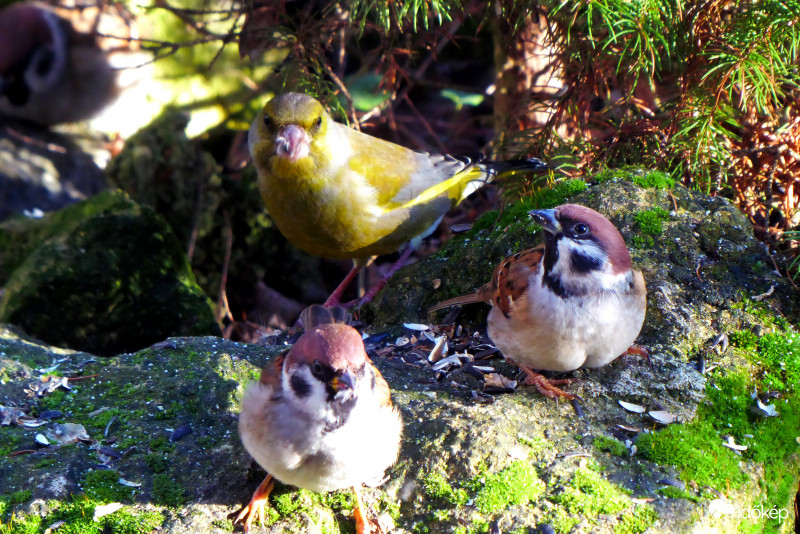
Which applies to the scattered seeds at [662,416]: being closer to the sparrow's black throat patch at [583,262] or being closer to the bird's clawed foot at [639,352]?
the bird's clawed foot at [639,352]

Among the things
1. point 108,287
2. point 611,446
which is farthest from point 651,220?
point 108,287

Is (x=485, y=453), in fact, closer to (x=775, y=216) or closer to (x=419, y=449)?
(x=419, y=449)

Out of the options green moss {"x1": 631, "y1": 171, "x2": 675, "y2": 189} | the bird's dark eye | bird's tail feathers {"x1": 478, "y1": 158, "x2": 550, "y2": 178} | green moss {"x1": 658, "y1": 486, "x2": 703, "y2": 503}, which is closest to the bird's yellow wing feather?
bird's tail feathers {"x1": 478, "y1": 158, "x2": 550, "y2": 178}

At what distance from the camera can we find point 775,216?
14.7 ft

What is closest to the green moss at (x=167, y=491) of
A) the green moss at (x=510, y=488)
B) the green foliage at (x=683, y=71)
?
the green moss at (x=510, y=488)

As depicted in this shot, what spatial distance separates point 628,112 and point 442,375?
225 centimetres

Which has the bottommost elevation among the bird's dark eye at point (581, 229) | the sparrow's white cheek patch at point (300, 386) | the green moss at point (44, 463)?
the green moss at point (44, 463)

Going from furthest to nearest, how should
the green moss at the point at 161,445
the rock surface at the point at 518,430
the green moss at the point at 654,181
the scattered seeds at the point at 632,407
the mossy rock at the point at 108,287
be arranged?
the mossy rock at the point at 108,287, the green moss at the point at 654,181, the scattered seeds at the point at 632,407, the green moss at the point at 161,445, the rock surface at the point at 518,430

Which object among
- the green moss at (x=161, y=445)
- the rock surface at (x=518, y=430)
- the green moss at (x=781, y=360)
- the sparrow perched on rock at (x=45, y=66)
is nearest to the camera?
the rock surface at (x=518, y=430)

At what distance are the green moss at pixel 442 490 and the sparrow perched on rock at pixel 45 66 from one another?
6.98 meters

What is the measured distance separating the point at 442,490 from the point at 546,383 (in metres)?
0.80

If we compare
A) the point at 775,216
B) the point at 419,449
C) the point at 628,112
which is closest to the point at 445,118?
the point at 628,112

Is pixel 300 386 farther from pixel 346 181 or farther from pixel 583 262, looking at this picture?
pixel 346 181

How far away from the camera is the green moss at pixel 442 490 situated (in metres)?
2.93
